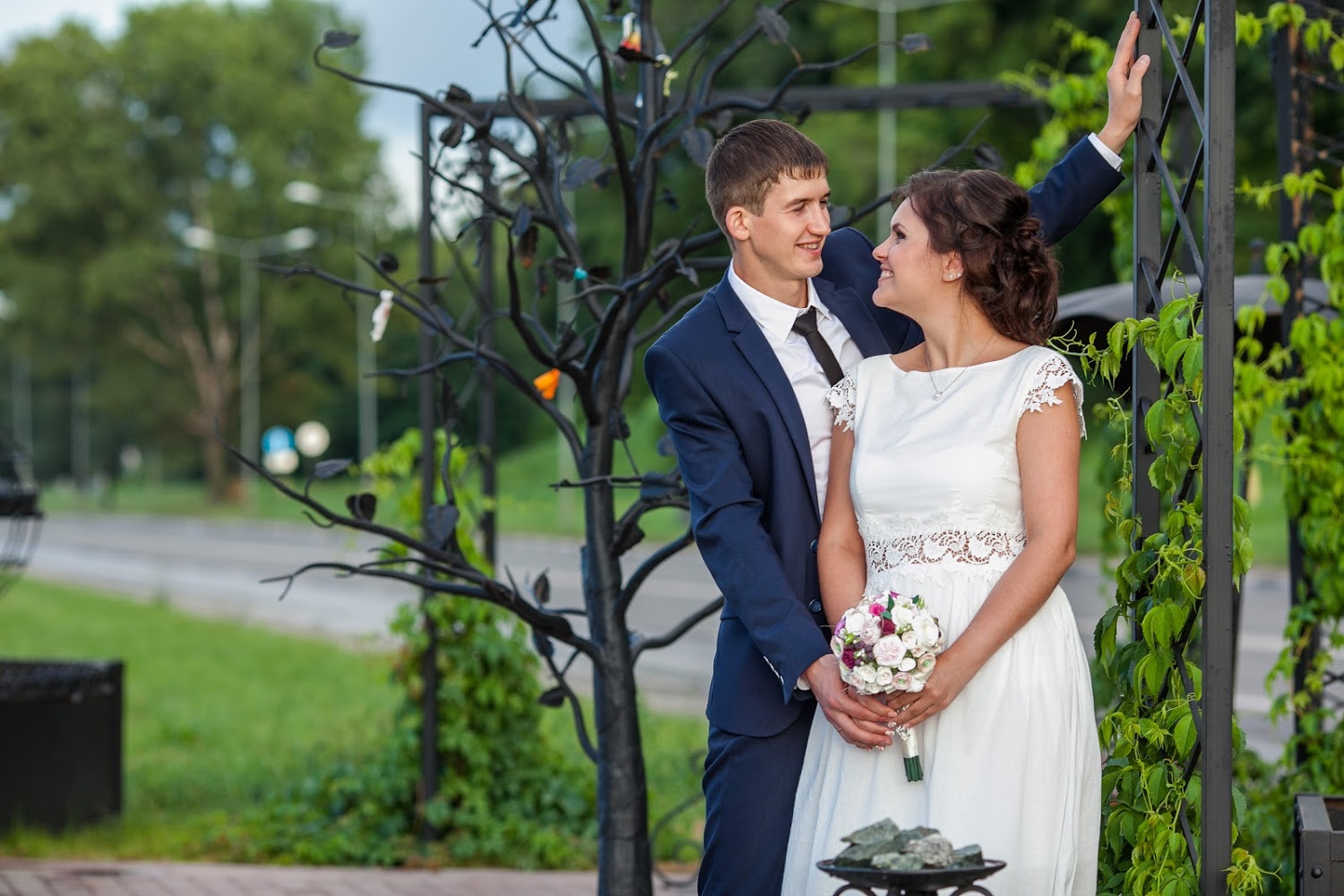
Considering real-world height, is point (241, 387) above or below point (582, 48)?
below

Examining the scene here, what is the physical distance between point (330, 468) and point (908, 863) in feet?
7.72

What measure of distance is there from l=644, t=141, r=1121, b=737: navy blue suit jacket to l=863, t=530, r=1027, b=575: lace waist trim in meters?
0.21

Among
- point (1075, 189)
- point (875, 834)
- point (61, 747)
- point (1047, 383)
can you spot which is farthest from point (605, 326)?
point (61, 747)

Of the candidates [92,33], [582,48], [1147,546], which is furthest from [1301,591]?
[92,33]

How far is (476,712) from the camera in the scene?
6.57 m

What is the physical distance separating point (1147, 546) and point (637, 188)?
6.09ft

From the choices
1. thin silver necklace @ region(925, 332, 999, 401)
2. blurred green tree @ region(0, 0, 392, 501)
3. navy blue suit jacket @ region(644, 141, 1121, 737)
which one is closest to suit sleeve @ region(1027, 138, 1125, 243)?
navy blue suit jacket @ region(644, 141, 1121, 737)

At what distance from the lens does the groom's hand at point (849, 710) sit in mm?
2697

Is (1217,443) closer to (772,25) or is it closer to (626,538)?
(772,25)

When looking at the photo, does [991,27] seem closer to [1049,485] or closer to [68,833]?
[68,833]

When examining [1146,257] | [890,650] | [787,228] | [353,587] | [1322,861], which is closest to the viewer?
[890,650]

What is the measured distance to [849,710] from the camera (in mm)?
2717

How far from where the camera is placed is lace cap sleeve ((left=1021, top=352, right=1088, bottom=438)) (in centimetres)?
271

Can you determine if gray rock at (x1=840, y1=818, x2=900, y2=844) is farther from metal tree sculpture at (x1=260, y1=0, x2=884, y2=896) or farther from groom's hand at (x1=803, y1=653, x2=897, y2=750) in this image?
metal tree sculpture at (x1=260, y1=0, x2=884, y2=896)
